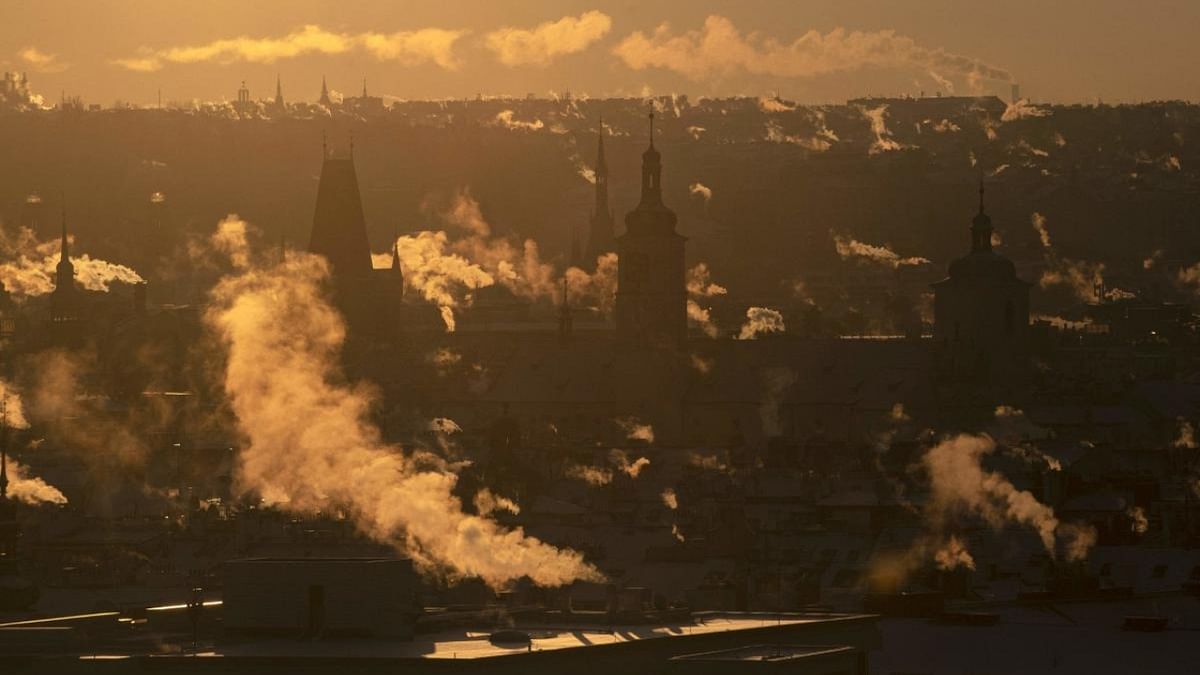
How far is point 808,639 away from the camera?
4023 inches

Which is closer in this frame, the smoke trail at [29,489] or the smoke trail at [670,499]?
the smoke trail at [29,489]

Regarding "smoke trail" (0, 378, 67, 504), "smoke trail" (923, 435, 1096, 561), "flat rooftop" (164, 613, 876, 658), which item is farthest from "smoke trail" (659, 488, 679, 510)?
"flat rooftop" (164, 613, 876, 658)

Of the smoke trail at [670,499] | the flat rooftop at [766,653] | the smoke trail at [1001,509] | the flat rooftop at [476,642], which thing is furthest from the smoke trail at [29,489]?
the flat rooftop at [766,653]

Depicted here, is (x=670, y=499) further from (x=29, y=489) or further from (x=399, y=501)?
(x=399, y=501)

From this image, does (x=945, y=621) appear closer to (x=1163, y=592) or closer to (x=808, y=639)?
(x=1163, y=592)

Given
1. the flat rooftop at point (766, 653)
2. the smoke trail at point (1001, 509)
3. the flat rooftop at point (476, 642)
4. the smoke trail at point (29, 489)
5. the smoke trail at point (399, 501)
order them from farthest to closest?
1. the smoke trail at point (29, 489)
2. the smoke trail at point (1001, 509)
3. the smoke trail at point (399, 501)
4. the flat rooftop at point (766, 653)
5. the flat rooftop at point (476, 642)

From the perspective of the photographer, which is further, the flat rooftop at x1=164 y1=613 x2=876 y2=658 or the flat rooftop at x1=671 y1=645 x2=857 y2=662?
the flat rooftop at x1=671 y1=645 x2=857 y2=662

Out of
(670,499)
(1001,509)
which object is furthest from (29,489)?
(1001,509)

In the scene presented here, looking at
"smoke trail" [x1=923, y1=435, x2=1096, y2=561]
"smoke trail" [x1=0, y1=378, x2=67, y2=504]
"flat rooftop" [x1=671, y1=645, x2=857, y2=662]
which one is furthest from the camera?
"smoke trail" [x1=0, y1=378, x2=67, y2=504]

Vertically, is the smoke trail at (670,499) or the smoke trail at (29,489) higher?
the smoke trail at (29,489)

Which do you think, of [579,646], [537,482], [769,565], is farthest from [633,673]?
[537,482]

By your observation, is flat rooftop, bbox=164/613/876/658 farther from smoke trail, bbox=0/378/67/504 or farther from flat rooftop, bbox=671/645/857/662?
smoke trail, bbox=0/378/67/504

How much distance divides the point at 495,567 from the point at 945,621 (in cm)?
1449

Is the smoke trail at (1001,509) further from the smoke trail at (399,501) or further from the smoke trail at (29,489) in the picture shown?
the smoke trail at (29,489)
